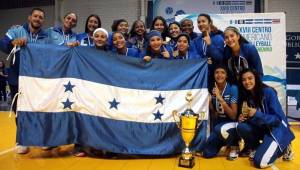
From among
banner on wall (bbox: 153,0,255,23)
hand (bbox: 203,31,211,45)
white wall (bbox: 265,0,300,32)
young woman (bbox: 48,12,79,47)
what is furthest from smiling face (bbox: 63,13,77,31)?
white wall (bbox: 265,0,300,32)

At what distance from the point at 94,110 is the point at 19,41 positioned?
3.94 feet

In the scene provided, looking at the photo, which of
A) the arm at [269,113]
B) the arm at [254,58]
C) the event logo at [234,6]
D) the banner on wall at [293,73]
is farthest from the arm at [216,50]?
the event logo at [234,6]

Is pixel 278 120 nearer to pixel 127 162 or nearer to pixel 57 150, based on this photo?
pixel 127 162

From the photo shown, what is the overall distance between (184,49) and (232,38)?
2.03 ft

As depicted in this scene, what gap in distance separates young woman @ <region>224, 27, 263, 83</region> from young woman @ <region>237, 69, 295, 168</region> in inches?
10.1

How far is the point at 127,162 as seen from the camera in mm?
3803

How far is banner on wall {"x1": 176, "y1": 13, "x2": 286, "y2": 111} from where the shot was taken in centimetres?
682

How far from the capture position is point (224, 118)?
423cm

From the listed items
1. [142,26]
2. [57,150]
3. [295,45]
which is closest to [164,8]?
[295,45]

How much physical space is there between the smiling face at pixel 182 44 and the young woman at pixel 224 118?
479 millimetres

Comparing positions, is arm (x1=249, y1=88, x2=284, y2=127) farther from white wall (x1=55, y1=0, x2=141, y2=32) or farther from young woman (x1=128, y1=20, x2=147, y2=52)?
white wall (x1=55, y1=0, x2=141, y2=32)

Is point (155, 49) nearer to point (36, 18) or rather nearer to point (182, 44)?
point (182, 44)

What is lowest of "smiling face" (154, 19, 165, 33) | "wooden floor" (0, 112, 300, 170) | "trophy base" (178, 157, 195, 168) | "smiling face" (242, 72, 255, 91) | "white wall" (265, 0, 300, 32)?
"wooden floor" (0, 112, 300, 170)

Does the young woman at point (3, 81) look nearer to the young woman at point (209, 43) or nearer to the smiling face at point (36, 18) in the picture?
the smiling face at point (36, 18)
